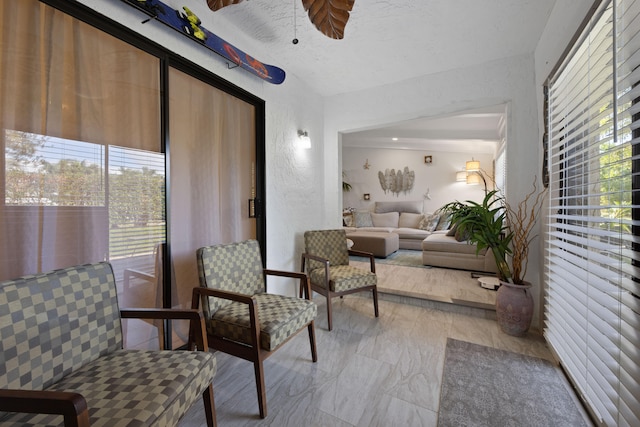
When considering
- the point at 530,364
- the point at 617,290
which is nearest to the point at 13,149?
the point at 617,290

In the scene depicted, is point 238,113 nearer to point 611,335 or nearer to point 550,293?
point 611,335

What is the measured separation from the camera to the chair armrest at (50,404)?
68 cm

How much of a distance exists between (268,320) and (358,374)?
0.74 metres

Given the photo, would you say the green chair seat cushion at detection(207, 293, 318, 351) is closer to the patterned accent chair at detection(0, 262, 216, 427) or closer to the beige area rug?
the patterned accent chair at detection(0, 262, 216, 427)

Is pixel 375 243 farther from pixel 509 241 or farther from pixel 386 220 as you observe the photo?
pixel 509 241

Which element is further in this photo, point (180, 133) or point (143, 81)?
point (180, 133)

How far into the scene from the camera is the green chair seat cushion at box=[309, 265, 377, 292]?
2379 mm

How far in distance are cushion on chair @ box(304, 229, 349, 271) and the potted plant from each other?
120 centimetres

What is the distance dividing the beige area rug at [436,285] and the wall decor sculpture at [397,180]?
126 inches

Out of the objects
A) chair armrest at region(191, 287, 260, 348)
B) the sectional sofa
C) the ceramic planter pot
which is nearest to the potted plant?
the ceramic planter pot

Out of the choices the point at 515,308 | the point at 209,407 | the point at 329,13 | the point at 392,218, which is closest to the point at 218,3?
the point at 329,13

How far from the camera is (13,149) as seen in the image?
1.15 m

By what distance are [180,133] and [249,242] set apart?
0.95m

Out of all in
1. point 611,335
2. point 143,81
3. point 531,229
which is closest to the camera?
point 611,335
